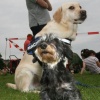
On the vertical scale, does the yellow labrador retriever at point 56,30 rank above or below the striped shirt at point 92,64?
above

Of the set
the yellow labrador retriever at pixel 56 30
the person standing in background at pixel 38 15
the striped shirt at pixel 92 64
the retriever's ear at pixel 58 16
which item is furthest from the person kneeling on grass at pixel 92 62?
the retriever's ear at pixel 58 16

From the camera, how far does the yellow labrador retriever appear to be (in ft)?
24.0

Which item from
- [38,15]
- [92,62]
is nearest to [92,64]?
[92,62]

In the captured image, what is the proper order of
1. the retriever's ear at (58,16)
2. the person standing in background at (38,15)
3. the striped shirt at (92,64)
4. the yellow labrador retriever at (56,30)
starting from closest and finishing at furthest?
1. the yellow labrador retriever at (56,30)
2. the retriever's ear at (58,16)
3. the person standing in background at (38,15)
4. the striped shirt at (92,64)

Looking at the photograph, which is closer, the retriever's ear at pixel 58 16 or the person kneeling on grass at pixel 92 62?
the retriever's ear at pixel 58 16

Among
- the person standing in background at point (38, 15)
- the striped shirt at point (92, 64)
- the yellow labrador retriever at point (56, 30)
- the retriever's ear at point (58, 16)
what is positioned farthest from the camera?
the striped shirt at point (92, 64)

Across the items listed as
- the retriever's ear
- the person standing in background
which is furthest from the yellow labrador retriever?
the person standing in background

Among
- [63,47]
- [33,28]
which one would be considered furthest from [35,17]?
[63,47]

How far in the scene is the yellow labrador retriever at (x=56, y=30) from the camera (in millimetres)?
7305

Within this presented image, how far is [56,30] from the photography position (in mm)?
7402

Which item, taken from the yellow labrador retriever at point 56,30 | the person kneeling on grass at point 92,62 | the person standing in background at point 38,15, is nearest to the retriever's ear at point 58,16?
the yellow labrador retriever at point 56,30

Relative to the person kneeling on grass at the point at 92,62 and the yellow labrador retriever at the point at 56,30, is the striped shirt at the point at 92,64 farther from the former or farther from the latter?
the yellow labrador retriever at the point at 56,30

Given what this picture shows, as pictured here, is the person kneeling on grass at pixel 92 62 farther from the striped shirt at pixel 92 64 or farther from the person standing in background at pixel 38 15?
the person standing in background at pixel 38 15

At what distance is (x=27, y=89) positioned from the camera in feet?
23.9
